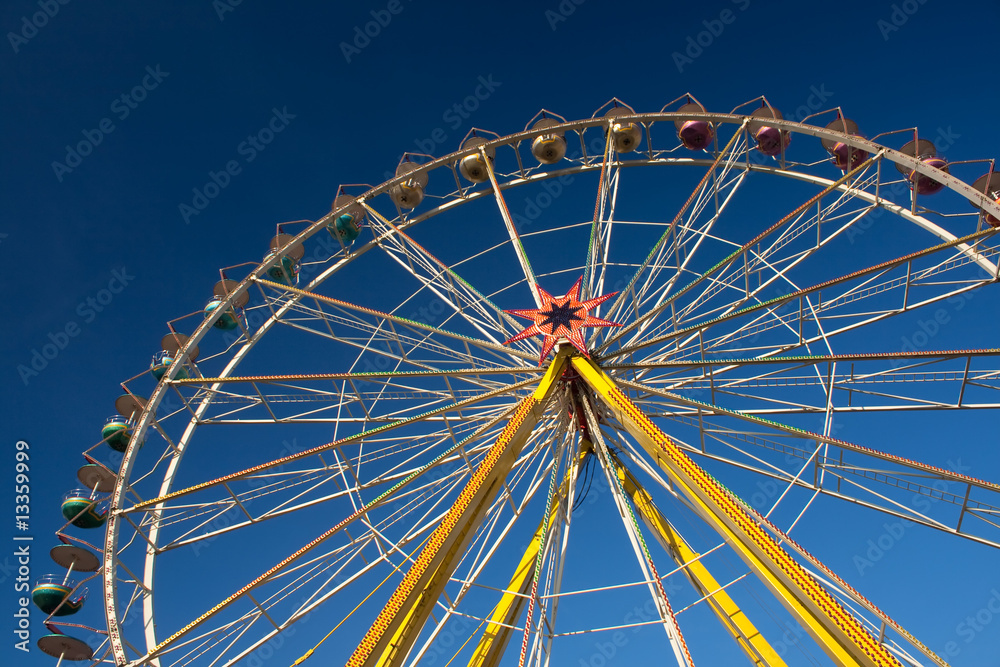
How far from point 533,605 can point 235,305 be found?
34.8ft

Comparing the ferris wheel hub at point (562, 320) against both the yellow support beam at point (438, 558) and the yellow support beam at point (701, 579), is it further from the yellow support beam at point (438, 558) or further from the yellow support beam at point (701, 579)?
the yellow support beam at point (701, 579)

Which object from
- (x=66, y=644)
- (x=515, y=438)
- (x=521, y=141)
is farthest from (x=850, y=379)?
(x=66, y=644)

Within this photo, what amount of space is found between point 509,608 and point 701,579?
11.1 ft

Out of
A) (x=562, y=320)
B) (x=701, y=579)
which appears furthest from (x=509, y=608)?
(x=562, y=320)

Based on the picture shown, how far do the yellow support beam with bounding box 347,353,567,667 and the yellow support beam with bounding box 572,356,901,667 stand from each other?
154 cm

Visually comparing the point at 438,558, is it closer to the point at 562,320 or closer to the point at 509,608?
the point at 509,608

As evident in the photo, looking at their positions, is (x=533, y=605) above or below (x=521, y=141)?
below

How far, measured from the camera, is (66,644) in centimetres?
1320

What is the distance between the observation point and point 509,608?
39.3ft

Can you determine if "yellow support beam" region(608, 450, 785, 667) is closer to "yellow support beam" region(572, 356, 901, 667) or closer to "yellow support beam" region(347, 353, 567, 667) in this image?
"yellow support beam" region(572, 356, 901, 667)

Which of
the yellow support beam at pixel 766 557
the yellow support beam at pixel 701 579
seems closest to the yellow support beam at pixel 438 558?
the yellow support beam at pixel 766 557

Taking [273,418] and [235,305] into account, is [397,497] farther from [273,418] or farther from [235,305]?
[235,305]

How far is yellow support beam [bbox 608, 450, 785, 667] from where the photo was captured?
1029 cm

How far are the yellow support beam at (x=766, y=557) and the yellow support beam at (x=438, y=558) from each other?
154 centimetres
